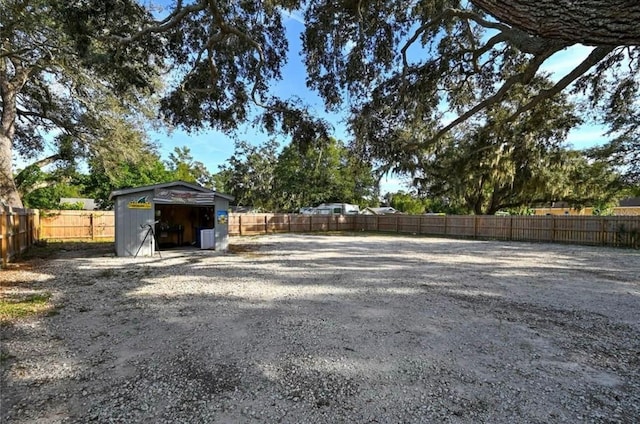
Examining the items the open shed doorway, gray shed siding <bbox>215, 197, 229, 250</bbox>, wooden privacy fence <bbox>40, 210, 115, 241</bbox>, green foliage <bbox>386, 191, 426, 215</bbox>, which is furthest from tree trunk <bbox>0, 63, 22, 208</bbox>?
green foliage <bbox>386, 191, 426, 215</bbox>

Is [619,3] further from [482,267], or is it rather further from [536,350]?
[482,267]

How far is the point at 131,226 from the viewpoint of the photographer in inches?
392

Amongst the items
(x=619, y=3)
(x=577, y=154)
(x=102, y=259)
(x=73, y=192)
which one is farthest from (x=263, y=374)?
(x=73, y=192)

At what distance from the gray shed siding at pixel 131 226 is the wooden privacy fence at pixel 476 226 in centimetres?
980

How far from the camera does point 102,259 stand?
9234mm

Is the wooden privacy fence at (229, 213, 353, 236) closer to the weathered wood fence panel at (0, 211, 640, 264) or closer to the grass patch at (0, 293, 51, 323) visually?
the weathered wood fence panel at (0, 211, 640, 264)

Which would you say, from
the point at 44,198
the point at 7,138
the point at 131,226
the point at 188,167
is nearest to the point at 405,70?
the point at 131,226

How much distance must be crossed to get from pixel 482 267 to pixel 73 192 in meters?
38.0

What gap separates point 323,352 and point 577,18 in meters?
2.97

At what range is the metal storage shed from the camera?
9.88 metres

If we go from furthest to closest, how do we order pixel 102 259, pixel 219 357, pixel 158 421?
pixel 102 259 < pixel 219 357 < pixel 158 421

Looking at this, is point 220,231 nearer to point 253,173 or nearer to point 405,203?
point 253,173

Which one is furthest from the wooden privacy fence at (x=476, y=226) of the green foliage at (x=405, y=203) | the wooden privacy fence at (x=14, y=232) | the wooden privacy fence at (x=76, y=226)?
the green foliage at (x=405, y=203)

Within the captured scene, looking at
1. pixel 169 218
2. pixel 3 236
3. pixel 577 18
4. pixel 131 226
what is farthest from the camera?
pixel 169 218
